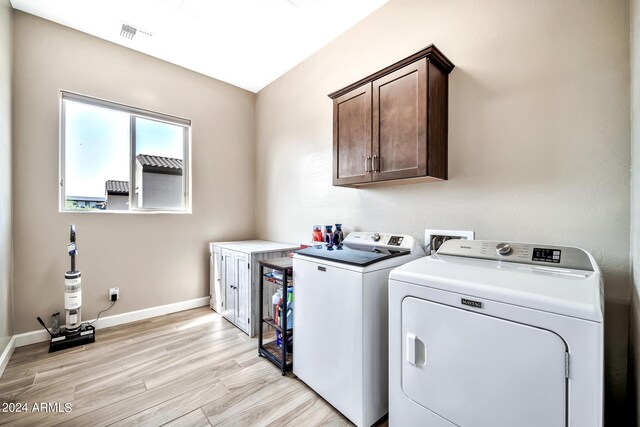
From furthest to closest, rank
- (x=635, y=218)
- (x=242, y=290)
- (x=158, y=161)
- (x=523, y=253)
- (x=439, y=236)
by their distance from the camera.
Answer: (x=158, y=161) < (x=242, y=290) < (x=439, y=236) < (x=523, y=253) < (x=635, y=218)

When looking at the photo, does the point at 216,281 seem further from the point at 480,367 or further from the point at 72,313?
the point at 480,367

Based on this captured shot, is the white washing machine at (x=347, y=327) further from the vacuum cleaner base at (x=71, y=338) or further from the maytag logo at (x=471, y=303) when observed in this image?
the vacuum cleaner base at (x=71, y=338)

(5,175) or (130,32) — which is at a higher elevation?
(130,32)

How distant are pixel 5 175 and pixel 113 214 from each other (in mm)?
821

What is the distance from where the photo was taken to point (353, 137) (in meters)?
2.01

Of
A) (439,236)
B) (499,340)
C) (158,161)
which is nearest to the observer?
(499,340)

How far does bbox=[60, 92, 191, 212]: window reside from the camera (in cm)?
263

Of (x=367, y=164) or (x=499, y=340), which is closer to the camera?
(x=499, y=340)

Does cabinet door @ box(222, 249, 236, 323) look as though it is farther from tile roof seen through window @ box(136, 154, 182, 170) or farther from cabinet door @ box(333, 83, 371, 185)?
cabinet door @ box(333, 83, 371, 185)

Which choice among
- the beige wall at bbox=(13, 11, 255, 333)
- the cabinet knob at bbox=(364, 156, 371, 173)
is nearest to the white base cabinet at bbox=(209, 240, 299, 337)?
the beige wall at bbox=(13, 11, 255, 333)

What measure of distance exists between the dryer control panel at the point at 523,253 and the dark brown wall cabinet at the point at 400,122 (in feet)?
1.56

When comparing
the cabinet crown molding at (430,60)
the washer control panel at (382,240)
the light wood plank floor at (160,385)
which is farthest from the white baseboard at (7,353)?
the cabinet crown molding at (430,60)

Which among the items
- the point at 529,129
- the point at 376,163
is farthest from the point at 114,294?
the point at 529,129

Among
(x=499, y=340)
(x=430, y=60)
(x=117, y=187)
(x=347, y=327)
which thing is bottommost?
(x=347, y=327)
